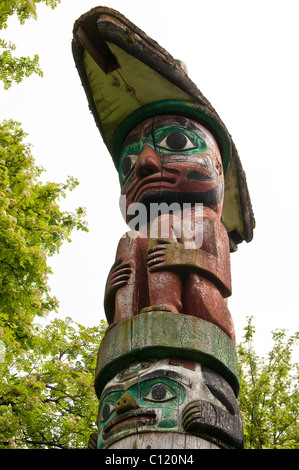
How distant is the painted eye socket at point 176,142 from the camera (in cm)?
574

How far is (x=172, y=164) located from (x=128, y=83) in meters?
1.32

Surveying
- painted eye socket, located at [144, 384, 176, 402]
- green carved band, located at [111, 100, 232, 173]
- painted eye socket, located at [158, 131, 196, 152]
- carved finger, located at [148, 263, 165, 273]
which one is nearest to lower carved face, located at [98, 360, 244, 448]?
painted eye socket, located at [144, 384, 176, 402]

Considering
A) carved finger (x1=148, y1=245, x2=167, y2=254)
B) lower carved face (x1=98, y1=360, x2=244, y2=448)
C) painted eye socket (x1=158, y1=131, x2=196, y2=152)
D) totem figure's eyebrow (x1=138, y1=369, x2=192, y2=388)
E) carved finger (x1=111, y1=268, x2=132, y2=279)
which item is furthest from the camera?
painted eye socket (x1=158, y1=131, x2=196, y2=152)

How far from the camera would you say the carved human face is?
17.9 ft

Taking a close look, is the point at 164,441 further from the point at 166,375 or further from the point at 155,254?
the point at 155,254

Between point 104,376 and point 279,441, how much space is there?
22.4 ft

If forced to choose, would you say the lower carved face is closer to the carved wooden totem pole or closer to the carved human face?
the carved wooden totem pole

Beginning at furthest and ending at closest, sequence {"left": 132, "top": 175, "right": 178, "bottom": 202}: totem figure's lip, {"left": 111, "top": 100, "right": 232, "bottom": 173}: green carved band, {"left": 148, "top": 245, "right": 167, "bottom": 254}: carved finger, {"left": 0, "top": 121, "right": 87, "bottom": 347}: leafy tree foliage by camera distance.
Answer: {"left": 0, "top": 121, "right": 87, "bottom": 347}: leafy tree foliage < {"left": 111, "top": 100, "right": 232, "bottom": 173}: green carved band < {"left": 132, "top": 175, "right": 178, "bottom": 202}: totem figure's lip < {"left": 148, "top": 245, "right": 167, "bottom": 254}: carved finger

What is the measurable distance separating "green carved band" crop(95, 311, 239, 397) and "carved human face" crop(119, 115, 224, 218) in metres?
1.70

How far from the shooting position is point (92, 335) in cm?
909

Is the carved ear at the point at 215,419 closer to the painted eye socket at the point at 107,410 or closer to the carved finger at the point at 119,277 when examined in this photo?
the painted eye socket at the point at 107,410

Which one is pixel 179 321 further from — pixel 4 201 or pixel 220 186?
pixel 4 201

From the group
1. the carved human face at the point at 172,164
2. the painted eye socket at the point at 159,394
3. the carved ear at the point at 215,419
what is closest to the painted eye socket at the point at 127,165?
the carved human face at the point at 172,164
